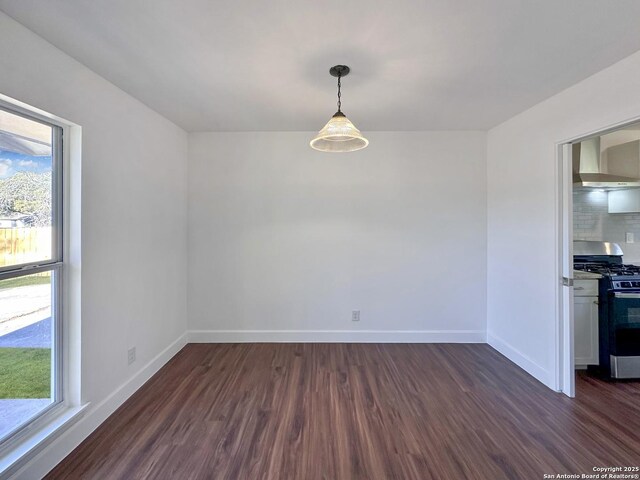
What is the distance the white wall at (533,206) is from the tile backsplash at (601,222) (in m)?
1.15

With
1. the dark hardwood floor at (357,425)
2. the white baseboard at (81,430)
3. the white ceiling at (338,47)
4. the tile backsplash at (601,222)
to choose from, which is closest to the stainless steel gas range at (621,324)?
the dark hardwood floor at (357,425)

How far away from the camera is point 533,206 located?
8.64 ft

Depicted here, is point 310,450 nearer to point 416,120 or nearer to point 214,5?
point 214,5

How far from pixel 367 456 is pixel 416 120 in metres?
3.04

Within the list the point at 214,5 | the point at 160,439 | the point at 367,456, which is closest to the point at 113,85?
the point at 214,5

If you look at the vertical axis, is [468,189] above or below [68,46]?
below

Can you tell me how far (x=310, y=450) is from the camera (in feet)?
5.70

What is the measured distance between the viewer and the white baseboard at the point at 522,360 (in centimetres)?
247

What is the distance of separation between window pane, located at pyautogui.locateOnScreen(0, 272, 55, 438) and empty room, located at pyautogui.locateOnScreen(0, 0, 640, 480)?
0.01 meters

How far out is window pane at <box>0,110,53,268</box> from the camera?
152 cm

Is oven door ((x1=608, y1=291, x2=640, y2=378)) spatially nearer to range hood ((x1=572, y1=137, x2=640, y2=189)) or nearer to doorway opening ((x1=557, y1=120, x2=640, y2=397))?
doorway opening ((x1=557, y1=120, x2=640, y2=397))

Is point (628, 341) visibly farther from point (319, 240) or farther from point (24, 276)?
point (24, 276)

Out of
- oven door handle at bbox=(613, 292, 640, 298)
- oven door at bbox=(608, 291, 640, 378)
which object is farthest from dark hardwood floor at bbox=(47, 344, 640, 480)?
oven door handle at bbox=(613, 292, 640, 298)

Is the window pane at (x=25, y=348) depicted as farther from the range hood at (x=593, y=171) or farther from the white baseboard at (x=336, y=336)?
the range hood at (x=593, y=171)
